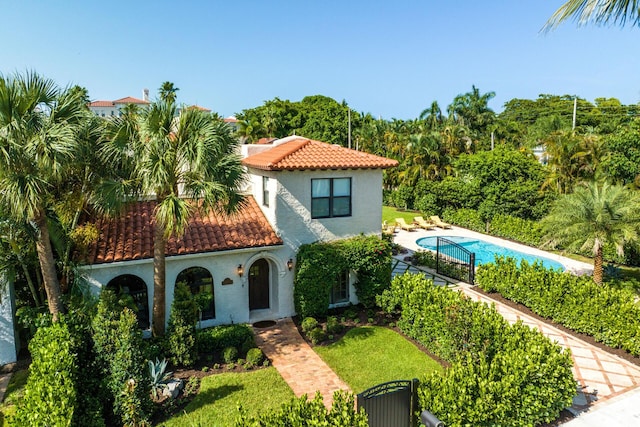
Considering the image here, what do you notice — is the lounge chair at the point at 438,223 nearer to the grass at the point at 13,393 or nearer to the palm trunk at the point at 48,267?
the palm trunk at the point at 48,267

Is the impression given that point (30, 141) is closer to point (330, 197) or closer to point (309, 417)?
point (309, 417)

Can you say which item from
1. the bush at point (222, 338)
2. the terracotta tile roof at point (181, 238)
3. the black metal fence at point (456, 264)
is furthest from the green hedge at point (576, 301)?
the bush at point (222, 338)

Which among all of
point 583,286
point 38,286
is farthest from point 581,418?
point 38,286

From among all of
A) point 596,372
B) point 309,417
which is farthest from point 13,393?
point 596,372

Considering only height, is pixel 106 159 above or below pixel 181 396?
above

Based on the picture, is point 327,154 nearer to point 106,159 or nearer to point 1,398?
point 106,159

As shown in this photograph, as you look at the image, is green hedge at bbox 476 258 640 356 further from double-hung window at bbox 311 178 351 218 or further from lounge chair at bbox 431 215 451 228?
lounge chair at bbox 431 215 451 228

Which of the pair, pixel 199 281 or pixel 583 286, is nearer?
pixel 583 286
